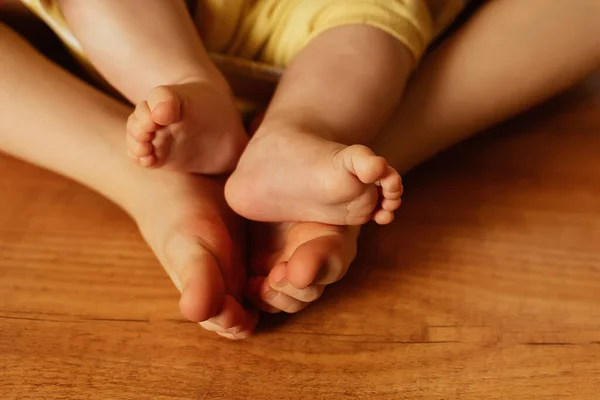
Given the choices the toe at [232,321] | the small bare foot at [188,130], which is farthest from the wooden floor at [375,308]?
the small bare foot at [188,130]

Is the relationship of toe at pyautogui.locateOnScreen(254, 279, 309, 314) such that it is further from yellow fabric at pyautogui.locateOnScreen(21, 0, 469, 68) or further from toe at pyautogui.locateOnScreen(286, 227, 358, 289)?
yellow fabric at pyautogui.locateOnScreen(21, 0, 469, 68)

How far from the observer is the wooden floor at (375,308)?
513 millimetres

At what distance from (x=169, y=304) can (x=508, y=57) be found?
1.16 feet

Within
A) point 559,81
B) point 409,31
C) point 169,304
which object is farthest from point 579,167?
point 169,304

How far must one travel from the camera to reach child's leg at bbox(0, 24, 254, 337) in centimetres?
51

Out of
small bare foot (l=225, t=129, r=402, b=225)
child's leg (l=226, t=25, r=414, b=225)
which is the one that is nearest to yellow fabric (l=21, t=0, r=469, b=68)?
child's leg (l=226, t=25, r=414, b=225)

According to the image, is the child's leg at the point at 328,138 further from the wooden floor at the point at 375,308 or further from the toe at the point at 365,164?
the wooden floor at the point at 375,308

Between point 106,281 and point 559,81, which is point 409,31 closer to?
point 559,81

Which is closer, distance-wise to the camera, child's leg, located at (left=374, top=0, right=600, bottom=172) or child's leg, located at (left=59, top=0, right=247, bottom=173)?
child's leg, located at (left=59, top=0, right=247, bottom=173)

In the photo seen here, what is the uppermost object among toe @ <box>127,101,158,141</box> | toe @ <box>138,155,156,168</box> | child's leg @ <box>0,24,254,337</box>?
toe @ <box>127,101,158,141</box>

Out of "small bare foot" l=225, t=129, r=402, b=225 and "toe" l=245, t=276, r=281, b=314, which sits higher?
"small bare foot" l=225, t=129, r=402, b=225

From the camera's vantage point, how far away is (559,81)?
640 mm


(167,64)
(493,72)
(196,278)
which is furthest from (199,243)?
(493,72)

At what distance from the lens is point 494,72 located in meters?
0.62
